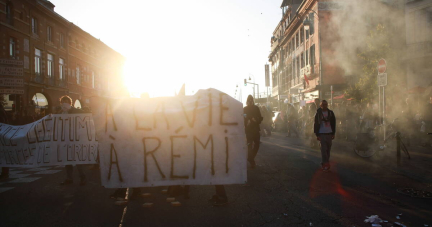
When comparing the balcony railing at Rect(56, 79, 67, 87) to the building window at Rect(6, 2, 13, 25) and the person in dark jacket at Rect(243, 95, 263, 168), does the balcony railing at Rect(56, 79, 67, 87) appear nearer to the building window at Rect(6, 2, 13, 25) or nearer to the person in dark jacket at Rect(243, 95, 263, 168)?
the building window at Rect(6, 2, 13, 25)

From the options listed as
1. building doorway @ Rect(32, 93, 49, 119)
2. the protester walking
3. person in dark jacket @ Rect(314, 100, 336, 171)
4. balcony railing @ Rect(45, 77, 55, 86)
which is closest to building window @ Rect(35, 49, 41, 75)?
balcony railing @ Rect(45, 77, 55, 86)

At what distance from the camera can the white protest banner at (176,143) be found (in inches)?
192

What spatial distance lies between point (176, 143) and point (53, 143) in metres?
3.09

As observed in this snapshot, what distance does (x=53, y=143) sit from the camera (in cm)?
659

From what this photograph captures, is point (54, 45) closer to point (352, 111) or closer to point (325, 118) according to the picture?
point (352, 111)

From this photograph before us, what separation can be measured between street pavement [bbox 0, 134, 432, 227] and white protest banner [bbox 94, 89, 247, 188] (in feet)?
1.44

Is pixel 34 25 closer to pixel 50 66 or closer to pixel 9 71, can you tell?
pixel 50 66

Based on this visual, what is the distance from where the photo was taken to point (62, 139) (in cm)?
662

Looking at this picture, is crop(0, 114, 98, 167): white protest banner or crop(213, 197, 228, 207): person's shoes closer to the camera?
crop(213, 197, 228, 207): person's shoes

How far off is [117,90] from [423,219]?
171 ft

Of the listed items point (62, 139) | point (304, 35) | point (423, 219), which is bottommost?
point (423, 219)

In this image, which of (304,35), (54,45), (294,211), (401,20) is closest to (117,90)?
(54,45)

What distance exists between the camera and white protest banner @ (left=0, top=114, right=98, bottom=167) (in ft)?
21.4

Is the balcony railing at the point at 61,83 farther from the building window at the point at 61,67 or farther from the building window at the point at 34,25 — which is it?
the building window at the point at 34,25
